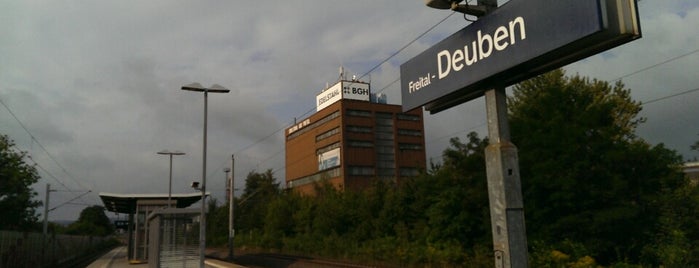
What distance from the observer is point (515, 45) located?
15.3ft

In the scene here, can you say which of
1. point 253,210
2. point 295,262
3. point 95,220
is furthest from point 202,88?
point 95,220

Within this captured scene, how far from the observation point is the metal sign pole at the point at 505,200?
15.5 feet

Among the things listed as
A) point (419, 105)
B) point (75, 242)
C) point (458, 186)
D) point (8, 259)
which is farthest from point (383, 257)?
point (75, 242)

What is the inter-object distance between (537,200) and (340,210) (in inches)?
744

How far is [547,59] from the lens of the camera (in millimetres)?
4609

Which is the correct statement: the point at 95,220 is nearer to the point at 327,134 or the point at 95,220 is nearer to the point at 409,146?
the point at 327,134

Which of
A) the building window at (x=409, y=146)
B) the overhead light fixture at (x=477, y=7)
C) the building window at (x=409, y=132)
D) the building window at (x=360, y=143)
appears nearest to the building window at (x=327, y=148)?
the building window at (x=360, y=143)

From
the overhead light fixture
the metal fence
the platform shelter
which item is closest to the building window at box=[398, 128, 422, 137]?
the platform shelter

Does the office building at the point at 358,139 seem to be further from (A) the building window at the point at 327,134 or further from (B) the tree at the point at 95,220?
(B) the tree at the point at 95,220

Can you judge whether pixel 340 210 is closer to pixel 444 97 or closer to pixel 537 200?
pixel 537 200

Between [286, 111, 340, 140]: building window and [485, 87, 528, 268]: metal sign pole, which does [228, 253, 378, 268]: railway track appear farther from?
[286, 111, 340, 140]: building window

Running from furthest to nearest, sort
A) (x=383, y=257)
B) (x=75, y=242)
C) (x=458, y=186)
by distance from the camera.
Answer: (x=75, y=242)
(x=383, y=257)
(x=458, y=186)

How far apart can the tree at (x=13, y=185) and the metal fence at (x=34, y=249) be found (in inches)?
122

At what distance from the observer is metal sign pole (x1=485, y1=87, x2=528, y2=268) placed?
15.5 feet
